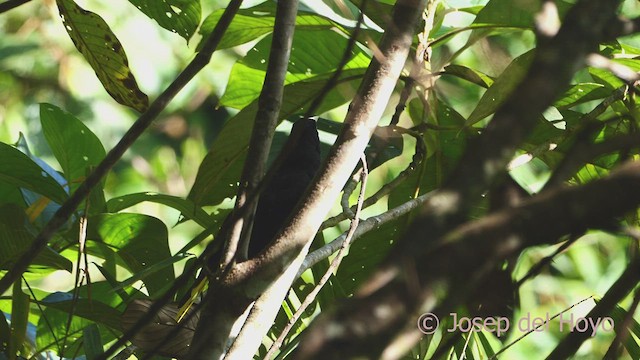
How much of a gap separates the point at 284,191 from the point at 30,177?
1.96ft

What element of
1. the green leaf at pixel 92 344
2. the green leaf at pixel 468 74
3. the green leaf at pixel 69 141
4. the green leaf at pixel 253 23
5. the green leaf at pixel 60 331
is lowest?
the green leaf at pixel 92 344

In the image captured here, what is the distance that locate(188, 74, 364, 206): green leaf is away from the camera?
4.89 feet

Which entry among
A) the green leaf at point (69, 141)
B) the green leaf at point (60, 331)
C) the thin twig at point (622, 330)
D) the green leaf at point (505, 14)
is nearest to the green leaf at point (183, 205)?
the green leaf at point (69, 141)

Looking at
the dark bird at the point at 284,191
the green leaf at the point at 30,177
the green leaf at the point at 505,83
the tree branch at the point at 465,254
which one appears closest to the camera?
the tree branch at the point at 465,254

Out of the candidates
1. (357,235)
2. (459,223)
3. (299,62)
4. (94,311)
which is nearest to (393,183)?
(357,235)

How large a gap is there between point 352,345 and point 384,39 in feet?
2.27

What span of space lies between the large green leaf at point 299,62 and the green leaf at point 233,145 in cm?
5

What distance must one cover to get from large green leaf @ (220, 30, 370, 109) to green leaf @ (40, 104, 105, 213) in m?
0.29

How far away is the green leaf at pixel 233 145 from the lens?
149 cm

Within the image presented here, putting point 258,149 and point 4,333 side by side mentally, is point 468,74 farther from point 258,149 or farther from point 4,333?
point 4,333

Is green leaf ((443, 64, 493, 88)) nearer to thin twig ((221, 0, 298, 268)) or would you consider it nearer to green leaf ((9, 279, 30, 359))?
thin twig ((221, 0, 298, 268))

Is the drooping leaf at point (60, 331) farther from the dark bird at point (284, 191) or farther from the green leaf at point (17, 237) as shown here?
the dark bird at point (284, 191)

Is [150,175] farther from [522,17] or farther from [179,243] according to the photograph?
[522,17]

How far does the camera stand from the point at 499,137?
0.51 m
